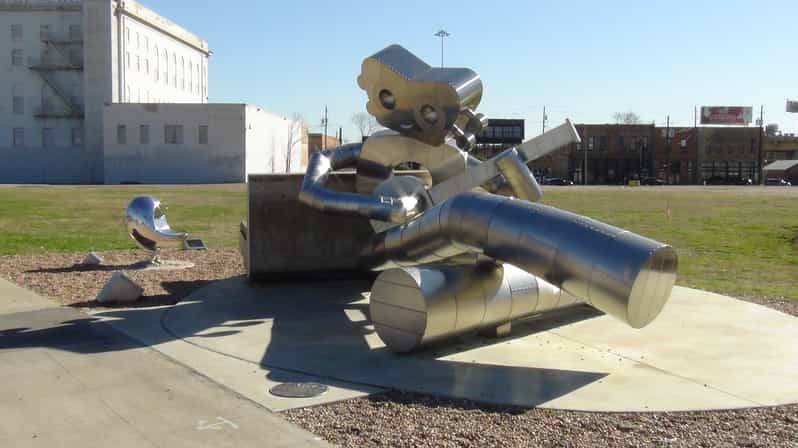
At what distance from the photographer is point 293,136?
313 ft

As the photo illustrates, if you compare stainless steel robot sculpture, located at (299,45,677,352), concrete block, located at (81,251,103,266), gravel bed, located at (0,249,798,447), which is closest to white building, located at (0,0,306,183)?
concrete block, located at (81,251,103,266)

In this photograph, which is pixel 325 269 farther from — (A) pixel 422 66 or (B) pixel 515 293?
(B) pixel 515 293

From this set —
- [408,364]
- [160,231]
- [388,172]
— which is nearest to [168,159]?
[160,231]

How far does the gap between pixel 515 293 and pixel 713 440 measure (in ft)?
12.1

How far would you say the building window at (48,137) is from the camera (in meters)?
75.9

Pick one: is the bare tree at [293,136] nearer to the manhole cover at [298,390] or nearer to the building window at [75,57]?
the building window at [75,57]

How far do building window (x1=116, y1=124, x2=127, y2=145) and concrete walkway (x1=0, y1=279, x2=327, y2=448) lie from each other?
213 ft

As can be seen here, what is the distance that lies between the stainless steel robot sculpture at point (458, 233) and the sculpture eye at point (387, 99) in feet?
0.11

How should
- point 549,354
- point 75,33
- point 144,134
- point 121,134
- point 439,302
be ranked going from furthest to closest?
point 75,33, point 144,134, point 121,134, point 549,354, point 439,302

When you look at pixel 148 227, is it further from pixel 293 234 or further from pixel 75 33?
pixel 75 33

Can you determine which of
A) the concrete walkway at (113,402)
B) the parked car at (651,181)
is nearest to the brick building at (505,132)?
the parked car at (651,181)

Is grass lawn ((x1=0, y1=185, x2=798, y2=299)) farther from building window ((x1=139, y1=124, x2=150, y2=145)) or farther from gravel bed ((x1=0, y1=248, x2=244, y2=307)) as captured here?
building window ((x1=139, y1=124, x2=150, y2=145))

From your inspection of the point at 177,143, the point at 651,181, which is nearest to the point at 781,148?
the point at 651,181

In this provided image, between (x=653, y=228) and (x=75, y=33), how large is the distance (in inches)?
2419
